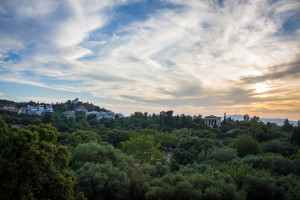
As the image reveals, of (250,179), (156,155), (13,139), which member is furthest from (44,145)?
(156,155)

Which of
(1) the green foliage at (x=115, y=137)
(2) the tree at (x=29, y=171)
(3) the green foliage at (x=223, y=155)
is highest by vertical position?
(2) the tree at (x=29, y=171)

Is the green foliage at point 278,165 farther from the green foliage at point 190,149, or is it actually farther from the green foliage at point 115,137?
the green foliage at point 115,137

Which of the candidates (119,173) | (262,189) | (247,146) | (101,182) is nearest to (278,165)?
(262,189)

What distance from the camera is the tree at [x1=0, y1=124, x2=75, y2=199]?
25.7 ft

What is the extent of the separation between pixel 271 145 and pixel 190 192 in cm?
2584

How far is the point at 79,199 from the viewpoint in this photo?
9914 millimetres

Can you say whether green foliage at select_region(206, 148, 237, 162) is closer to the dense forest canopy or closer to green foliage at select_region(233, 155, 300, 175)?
the dense forest canopy

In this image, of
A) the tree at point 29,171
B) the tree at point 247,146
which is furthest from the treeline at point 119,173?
the tree at point 247,146

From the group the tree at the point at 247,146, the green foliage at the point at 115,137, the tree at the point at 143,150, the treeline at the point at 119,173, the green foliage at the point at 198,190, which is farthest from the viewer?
the green foliage at the point at 115,137

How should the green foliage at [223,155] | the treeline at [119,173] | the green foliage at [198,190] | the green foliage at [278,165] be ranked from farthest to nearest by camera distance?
1. the green foliage at [223,155]
2. the green foliage at [278,165]
3. the green foliage at [198,190]
4. the treeline at [119,173]

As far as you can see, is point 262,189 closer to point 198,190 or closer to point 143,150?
point 198,190

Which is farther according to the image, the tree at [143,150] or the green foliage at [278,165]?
the tree at [143,150]

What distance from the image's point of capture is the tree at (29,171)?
25.7ft

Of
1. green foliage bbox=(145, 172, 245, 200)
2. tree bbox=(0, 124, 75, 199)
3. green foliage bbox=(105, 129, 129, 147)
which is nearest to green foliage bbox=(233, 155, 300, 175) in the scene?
green foliage bbox=(145, 172, 245, 200)
